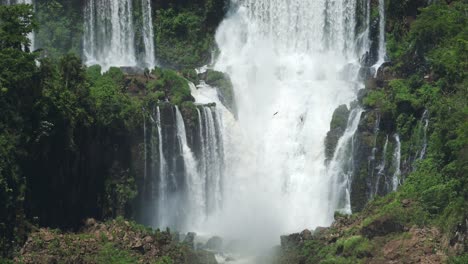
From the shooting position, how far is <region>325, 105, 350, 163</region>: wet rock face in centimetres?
6319

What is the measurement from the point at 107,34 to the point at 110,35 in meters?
0.20

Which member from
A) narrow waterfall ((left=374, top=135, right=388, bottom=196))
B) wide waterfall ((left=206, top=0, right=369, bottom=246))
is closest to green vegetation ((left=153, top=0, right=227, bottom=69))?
wide waterfall ((left=206, top=0, right=369, bottom=246))

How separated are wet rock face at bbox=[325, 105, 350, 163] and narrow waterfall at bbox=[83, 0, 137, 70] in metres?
15.6

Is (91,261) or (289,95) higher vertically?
(289,95)

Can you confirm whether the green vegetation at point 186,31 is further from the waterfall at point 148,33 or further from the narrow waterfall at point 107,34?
the narrow waterfall at point 107,34

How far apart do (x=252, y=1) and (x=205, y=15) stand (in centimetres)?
324

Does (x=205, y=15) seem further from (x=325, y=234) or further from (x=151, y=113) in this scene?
(x=325, y=234)

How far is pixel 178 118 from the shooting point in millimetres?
62938

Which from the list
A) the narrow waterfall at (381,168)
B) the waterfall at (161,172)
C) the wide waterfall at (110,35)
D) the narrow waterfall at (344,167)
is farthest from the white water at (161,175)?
the wide waterfall at (110,35)

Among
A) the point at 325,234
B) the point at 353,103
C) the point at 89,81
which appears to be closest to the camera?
the point at 325,234

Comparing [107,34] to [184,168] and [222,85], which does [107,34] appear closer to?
[222,85]

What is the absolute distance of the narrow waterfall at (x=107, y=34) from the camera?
7312 centimetres

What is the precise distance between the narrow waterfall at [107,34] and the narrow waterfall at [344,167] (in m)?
16.7

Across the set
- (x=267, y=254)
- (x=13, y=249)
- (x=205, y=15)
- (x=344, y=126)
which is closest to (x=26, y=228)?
(x=13, y=249)
